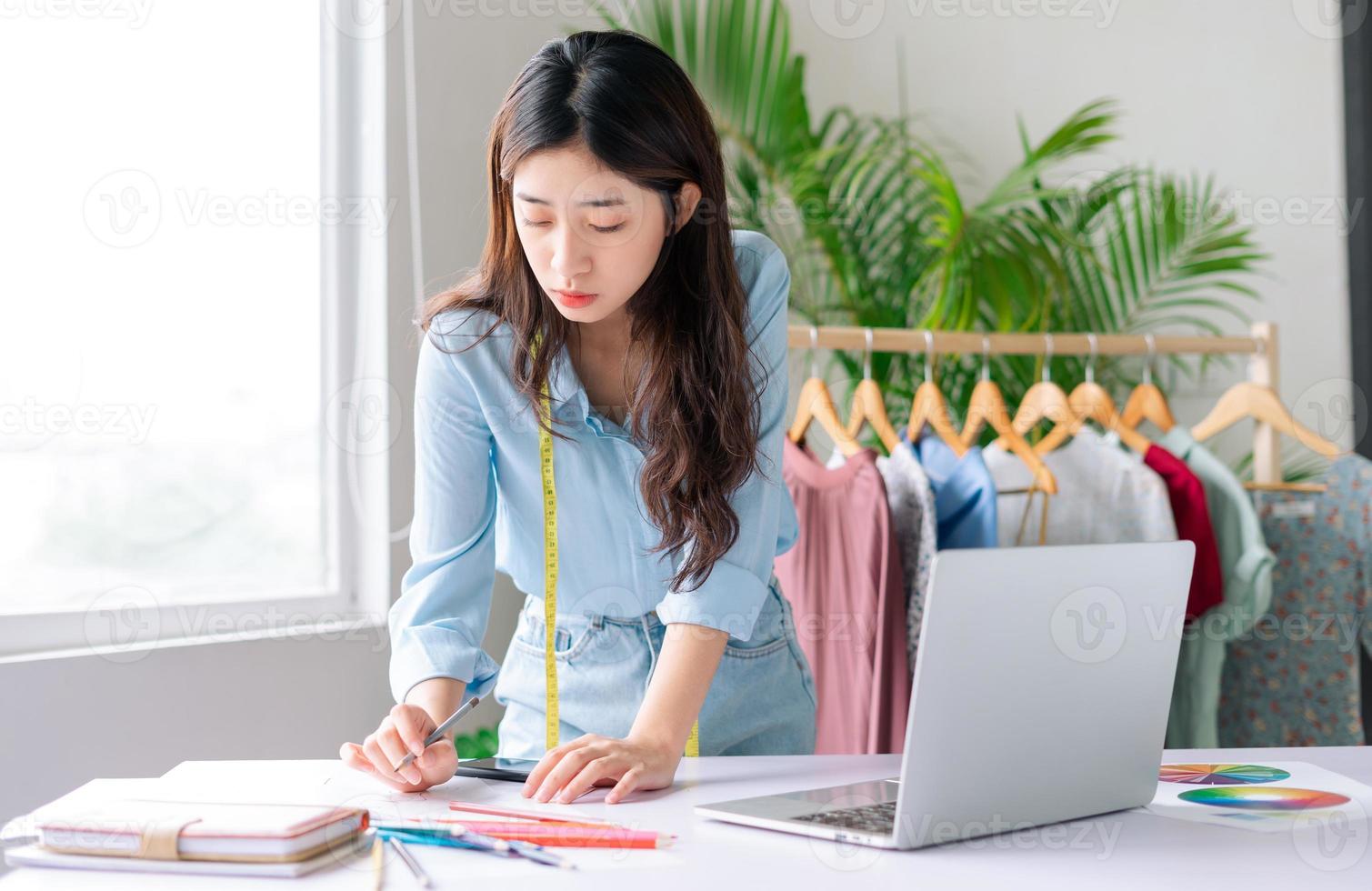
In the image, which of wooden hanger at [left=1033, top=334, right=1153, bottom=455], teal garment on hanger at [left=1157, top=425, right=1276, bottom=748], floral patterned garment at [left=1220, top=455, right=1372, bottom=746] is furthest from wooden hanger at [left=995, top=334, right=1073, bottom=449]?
floral patterned garment at [left=1220, top=455, right=1372, bottom=746]

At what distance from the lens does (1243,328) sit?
3279 millimetres

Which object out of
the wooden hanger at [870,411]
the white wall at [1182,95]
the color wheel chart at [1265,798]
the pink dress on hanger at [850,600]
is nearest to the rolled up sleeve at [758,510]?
the color wheel chart at [1265,798]

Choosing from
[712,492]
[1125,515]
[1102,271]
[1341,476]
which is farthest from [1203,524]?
[712,492]

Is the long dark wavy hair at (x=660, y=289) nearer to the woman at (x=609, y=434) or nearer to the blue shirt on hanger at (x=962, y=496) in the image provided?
the woman at (x=609, y=434)

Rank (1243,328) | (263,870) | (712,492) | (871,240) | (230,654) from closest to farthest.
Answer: (263,870) → (712,492) → (230,654) → (871,240) → (1243,328)

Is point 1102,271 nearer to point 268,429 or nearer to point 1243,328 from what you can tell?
point 1243,328

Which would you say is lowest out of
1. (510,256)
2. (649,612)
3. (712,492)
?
(649,612)

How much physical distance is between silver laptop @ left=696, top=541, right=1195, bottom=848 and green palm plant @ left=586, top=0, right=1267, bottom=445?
173 centimetres

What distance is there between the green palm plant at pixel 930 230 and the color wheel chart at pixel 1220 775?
5.18 ft

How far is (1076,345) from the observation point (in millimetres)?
2588

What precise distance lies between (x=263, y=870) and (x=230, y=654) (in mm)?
1452

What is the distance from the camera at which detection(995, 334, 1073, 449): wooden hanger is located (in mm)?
2562

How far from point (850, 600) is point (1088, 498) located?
555mm

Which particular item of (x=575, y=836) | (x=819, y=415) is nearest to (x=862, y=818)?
(x=575, y=836)
